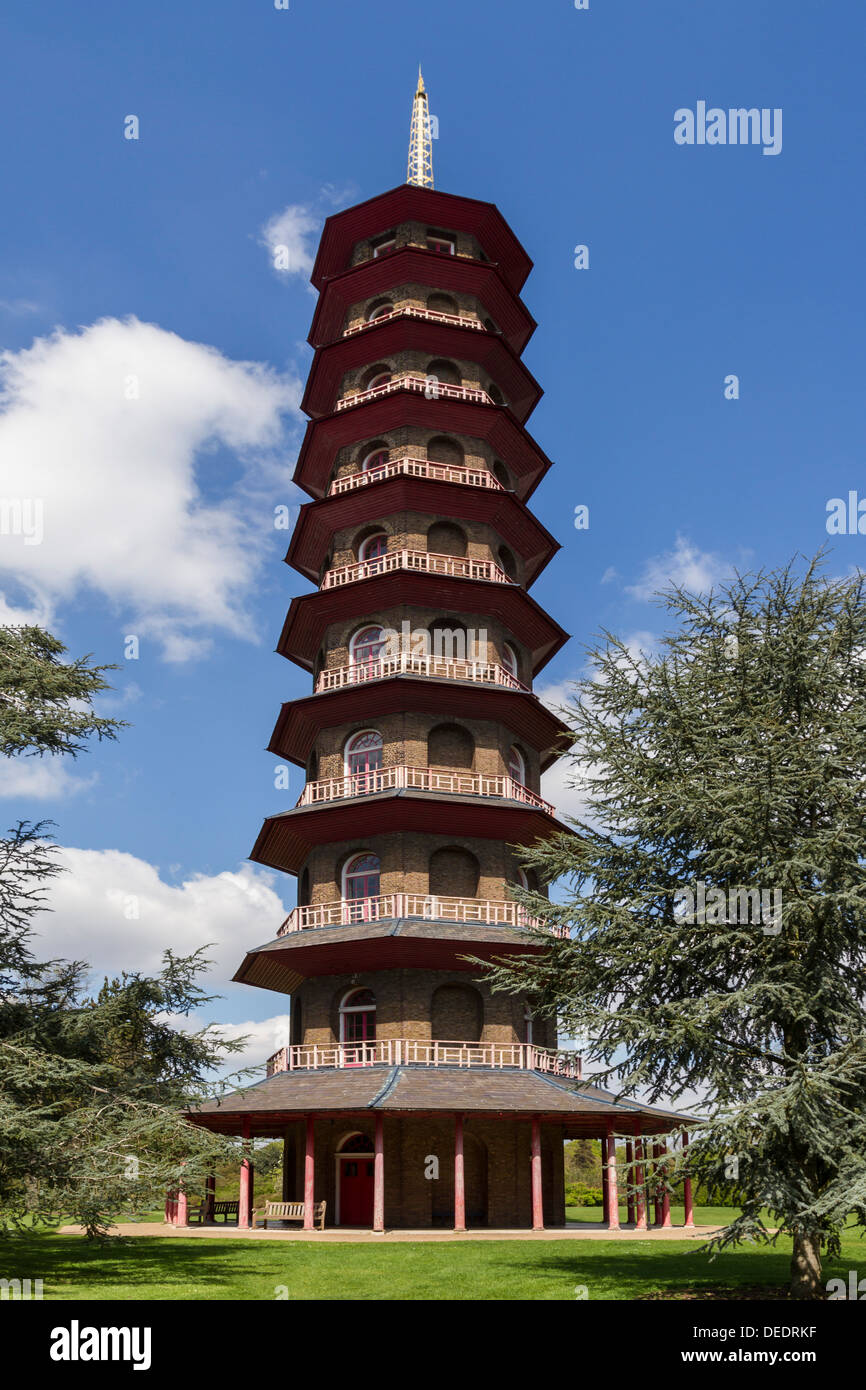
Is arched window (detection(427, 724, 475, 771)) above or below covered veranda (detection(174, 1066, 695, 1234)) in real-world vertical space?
above

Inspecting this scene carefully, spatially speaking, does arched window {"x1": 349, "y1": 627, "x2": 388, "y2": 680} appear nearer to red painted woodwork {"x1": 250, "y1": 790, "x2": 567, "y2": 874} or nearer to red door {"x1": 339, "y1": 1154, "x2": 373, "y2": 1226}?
red painted woodwork {"x1": 250, "y1": 790, "x2": 567, "y2": 874}

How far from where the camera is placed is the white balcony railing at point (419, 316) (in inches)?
1245

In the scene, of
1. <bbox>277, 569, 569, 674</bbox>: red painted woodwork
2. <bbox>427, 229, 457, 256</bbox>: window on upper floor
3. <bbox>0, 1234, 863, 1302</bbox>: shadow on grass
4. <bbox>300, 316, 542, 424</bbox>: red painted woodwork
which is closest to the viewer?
<bbox>0, 1234, 863, 1302</bbox>: shadow on grass

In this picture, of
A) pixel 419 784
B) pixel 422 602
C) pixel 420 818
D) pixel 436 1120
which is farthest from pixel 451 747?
pixel 436 1120

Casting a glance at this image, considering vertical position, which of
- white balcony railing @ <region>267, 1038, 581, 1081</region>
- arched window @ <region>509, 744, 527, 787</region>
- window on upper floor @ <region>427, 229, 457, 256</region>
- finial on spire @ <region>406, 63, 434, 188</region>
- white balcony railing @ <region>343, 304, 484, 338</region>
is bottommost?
white balcony railing @ <region>267, 1038, 581, 1081</region>

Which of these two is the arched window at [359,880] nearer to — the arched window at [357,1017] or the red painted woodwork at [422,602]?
the arched window at [357,1017]

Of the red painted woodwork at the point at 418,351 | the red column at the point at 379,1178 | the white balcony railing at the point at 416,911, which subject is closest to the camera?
the red column at the point at 379,1178

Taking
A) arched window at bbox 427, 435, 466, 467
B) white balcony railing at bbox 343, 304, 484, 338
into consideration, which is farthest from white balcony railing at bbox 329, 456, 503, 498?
white balcony railing at bbox 343, 304, 484, 338

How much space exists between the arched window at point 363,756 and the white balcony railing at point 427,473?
7190mm

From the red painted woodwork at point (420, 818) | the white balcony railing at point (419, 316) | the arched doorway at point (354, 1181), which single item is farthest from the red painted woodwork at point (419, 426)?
the arched doorway at point (354, 1181)

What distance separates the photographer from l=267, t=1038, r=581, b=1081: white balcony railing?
79.5 feet

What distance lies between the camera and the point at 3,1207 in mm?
15062
